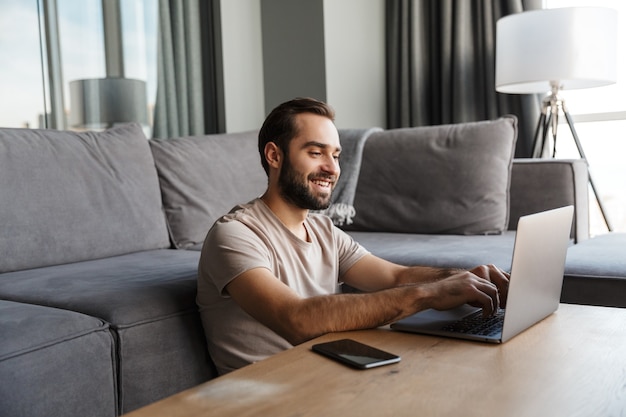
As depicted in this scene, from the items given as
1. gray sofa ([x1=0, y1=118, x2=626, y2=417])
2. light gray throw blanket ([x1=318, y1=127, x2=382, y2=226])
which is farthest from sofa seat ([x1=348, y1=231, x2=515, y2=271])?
light gray throw blanket ([x1=318, y1=127, x2=382, y2=226])

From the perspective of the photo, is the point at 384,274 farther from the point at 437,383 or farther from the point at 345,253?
the point at 437,383

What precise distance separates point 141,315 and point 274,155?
481mm

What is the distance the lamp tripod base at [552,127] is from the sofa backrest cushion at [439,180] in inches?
22.0

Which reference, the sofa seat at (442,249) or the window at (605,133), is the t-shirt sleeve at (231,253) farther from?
the window at (605,133)

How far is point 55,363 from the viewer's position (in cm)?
136

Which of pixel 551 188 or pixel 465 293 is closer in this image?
pixel 465 293

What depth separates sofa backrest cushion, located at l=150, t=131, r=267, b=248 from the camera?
2475 millimetres

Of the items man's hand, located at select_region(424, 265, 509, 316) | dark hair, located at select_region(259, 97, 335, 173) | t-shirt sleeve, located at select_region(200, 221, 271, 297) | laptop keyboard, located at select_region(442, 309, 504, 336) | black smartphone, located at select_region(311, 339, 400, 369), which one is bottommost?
laptop keyboard, located at select_region(442, 309, 504, 336)

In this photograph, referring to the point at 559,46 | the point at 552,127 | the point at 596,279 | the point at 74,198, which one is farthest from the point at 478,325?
the point at 552,127

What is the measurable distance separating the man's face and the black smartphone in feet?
1.78

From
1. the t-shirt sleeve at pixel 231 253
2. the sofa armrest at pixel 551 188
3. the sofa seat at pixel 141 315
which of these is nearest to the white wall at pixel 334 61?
the sofa armrest at pixel 551 188

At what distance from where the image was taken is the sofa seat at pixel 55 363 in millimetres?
1294

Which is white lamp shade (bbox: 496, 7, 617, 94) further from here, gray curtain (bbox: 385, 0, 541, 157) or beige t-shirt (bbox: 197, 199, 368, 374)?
beige t-shirt (bbox: 197, 199, 368, 374)

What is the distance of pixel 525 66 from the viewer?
2.94 m
